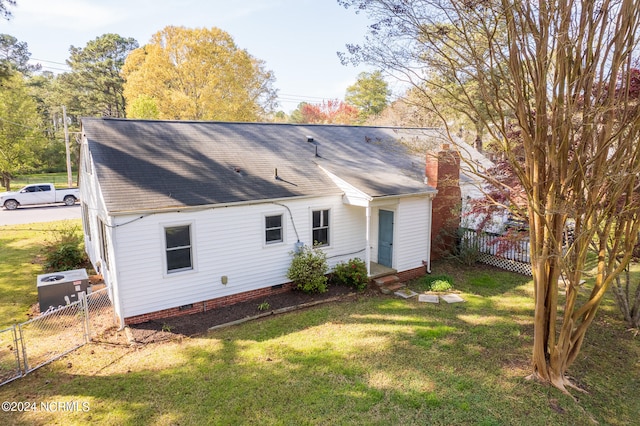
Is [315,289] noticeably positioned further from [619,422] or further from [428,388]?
[619,422]

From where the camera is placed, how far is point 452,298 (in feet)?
35.6

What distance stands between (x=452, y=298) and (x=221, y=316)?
6.53 metres

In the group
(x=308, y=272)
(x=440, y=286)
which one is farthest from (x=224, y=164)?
(x=440, y=286)

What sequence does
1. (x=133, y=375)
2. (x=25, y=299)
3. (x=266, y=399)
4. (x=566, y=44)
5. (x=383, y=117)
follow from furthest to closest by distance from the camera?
(x=383, y=117), (x=25, y=299), (x=133, y=375), (x=266, y=399), (x=566, y=44)

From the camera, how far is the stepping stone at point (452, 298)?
34.9ft

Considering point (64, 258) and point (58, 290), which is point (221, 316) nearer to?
point (58, 290)

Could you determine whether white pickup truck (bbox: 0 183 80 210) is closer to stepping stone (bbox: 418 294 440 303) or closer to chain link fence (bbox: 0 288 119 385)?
chain link fence (bbox: 0 288 119 385)

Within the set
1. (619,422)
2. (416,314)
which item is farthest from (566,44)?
(416,314)

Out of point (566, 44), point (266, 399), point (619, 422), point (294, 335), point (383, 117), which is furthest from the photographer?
point (383, 117)

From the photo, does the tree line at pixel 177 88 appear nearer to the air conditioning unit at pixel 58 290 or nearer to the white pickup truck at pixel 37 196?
the white pickup truck at pixel 37 196

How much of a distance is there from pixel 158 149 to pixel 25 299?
5894 millimetres

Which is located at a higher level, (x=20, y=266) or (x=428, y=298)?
(x=20, y=266)

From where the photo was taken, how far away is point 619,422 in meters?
5.70

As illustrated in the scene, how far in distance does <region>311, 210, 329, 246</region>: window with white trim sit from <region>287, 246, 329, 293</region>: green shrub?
28.1 inches
